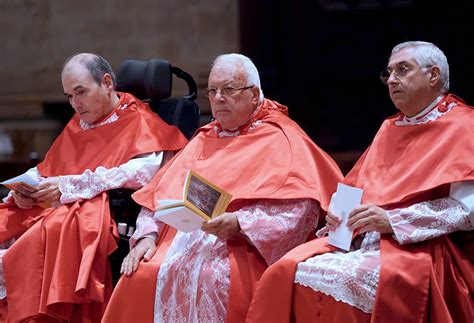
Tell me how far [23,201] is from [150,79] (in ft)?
3.01

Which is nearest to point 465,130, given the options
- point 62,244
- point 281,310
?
point 281,310

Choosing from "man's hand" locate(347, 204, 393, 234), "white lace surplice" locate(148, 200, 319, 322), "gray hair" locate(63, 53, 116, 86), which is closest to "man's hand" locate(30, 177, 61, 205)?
"gray hair" locate(63, 53, 116, 86)

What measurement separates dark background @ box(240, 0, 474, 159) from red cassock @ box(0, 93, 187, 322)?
3259 millimetres

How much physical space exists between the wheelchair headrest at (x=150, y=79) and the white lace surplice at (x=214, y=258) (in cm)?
116

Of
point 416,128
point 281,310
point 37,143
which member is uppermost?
point 416,128

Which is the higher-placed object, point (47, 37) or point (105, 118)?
point (105, 118)

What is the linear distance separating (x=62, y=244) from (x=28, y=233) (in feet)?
0.70

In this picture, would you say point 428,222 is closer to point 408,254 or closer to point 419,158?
point 408,254

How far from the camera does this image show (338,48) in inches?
360

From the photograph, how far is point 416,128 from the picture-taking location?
4.94 metres

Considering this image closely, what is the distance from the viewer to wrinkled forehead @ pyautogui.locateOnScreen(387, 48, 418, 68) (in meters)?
4.89

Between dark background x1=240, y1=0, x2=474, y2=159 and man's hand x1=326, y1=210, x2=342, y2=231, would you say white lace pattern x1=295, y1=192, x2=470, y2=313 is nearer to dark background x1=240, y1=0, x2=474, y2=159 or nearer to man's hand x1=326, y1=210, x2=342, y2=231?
man's hand x1=326, y1=210, x2=342, y2=231

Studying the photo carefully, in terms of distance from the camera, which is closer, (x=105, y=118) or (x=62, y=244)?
(x=62, y=244)

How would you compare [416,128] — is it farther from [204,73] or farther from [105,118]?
[204,73]
